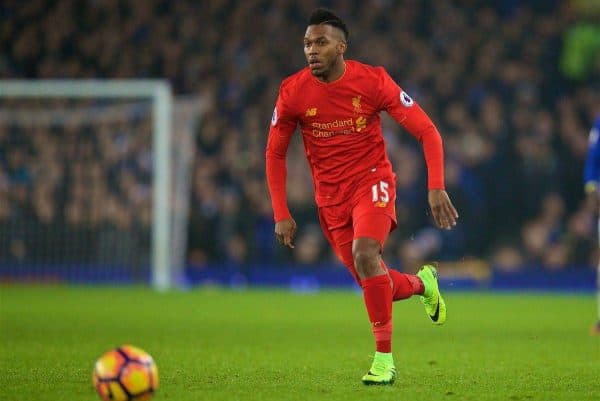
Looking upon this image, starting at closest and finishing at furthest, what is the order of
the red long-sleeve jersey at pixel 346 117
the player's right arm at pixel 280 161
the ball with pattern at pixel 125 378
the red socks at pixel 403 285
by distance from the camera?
1. the ball with pattern at pixel 125 378
2. the red long-sleeve jersey at pixel 346 117
3. the player's right arm at pixel 280 161
4. the red socks at pixel 403 285

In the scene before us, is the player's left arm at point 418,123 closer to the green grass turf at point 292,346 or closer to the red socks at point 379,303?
the red socks at point 379,303

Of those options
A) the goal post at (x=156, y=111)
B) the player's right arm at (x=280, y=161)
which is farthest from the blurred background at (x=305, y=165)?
the player's right arm at (x=280, y=161)

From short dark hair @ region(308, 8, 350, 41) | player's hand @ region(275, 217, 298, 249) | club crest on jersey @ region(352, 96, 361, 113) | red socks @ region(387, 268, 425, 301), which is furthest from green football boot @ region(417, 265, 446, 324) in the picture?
short dark hair @ region(308, 8, 350, 41)

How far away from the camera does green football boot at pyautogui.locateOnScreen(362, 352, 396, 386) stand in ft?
23.4

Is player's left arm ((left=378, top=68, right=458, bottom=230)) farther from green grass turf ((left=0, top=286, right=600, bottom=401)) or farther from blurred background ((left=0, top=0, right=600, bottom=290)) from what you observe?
blurred background ((left=0, top=0, right=600, bottom=290))

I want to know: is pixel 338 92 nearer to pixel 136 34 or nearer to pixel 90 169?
pixel 90 169

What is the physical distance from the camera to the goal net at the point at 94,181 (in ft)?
64.9

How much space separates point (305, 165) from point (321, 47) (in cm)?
1349

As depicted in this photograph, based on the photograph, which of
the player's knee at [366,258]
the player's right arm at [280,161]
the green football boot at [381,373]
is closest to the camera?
the green football boot at [381,373]

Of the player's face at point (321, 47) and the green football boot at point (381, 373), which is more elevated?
the player's face at point (321, 47)

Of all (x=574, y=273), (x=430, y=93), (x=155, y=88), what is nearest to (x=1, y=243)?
(x=155, y=88)

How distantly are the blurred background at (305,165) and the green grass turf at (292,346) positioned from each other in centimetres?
213

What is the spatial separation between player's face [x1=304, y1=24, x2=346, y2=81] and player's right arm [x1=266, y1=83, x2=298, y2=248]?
330 millimetres

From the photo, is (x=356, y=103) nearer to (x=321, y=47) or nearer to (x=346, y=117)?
(x=346, y=117)
